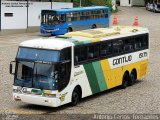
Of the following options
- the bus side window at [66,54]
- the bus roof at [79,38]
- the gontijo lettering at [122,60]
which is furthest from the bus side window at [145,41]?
the bus side window at [66,54]

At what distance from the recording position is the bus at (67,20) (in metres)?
42.1

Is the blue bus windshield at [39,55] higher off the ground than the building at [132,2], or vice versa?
the blue bus windshield at [39,55]

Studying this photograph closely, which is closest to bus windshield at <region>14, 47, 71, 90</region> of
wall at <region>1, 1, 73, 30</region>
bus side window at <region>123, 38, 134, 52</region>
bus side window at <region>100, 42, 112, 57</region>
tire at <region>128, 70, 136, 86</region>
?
bus side window at <region>100, 42, 112, 57</region>

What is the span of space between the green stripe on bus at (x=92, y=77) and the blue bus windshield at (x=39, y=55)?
6.36 feet

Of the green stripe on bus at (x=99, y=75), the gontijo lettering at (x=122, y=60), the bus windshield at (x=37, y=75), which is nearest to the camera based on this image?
the bus windshield at (x=37, y=75)

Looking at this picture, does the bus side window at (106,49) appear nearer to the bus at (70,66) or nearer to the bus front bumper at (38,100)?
the bus at (70,66)

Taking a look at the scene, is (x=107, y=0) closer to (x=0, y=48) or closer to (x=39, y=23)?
(x=39, y=23)

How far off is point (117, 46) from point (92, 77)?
2658 mm

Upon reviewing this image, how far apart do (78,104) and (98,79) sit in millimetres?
1680

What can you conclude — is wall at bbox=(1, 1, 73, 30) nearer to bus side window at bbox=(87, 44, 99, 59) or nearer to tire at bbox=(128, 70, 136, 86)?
tire at bbox=(128, 70, 136, 86)

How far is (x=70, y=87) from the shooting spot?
17.1 meters

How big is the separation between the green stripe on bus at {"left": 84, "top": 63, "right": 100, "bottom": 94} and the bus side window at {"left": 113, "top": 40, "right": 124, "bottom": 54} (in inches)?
83.2

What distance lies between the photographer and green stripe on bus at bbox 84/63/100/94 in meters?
18.4

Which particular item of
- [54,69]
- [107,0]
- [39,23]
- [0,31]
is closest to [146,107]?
[54,69]
